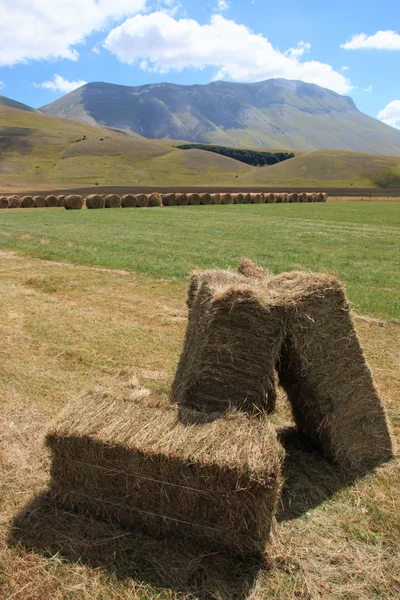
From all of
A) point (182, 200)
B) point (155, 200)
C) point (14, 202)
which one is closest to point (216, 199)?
point (182, 200)

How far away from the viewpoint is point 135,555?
411 centimetres

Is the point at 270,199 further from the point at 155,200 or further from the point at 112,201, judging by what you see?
the point at 112,201

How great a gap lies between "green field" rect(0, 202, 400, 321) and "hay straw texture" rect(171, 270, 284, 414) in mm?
7096

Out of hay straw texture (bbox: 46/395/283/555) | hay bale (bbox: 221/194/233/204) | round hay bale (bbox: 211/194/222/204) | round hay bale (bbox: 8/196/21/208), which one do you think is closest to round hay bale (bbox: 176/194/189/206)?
round hay bale (bbox: 211/194/222/204)

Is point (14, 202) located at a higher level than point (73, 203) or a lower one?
higher

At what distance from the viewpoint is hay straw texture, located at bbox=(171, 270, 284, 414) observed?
4.95 meters

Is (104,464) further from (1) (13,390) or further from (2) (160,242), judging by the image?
(2) (160,242)

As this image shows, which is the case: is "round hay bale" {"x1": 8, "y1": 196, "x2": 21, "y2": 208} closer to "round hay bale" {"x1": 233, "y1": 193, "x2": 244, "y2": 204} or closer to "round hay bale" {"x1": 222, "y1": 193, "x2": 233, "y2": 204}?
"round hay bale" {"x1": 222, "y1": 193, "x2": 233, "y2": 204}

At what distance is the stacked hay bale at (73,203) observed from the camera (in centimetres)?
4825

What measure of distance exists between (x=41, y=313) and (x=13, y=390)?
4.29 metres

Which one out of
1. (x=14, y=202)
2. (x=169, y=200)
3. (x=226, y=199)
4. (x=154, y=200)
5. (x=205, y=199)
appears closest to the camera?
(x=14, y=202)

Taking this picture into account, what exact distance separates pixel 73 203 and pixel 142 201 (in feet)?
25.5

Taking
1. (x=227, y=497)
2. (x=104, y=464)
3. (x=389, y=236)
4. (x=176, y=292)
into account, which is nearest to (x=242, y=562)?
(x=227, y=497)

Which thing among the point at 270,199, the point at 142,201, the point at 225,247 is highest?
the point at 142,201
